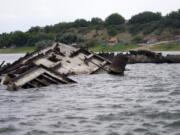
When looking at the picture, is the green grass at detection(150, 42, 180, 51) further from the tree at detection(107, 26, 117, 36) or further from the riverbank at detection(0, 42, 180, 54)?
the tree at detection(107, 26, 117, 36)

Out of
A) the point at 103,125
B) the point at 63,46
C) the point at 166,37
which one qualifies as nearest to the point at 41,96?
the point at 103,125

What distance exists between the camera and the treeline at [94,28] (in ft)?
429

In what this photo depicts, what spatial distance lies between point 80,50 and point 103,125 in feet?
65.9

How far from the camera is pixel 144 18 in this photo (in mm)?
148750

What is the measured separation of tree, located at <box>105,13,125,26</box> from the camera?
15500cm

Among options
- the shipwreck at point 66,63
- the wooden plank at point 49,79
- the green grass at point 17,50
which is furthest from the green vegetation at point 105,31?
the wooden plank at point 49,79

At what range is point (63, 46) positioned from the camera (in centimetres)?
3456

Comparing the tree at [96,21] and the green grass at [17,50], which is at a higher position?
the tree at [96,21]

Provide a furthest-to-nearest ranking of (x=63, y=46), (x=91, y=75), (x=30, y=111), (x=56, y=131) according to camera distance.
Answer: (x=63, y=46) → (x=91, y=75) → (x=30, y=111) → (x=56, y=131)

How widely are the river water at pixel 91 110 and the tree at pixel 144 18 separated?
12511 cm

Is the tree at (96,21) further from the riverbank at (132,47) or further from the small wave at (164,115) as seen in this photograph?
the small wave at (164,115)

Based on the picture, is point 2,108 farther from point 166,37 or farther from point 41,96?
point 166,37

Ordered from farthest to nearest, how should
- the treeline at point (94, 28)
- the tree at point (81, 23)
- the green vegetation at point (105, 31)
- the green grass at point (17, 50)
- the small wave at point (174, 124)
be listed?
the tree at point (81, 23)
the green grass at point (17, 50)
the treeline at point (94, 28)
the green vegetation at point (105, 31)
the small wave at point (174, 124)

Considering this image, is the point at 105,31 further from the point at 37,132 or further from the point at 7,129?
the point at 37,132
